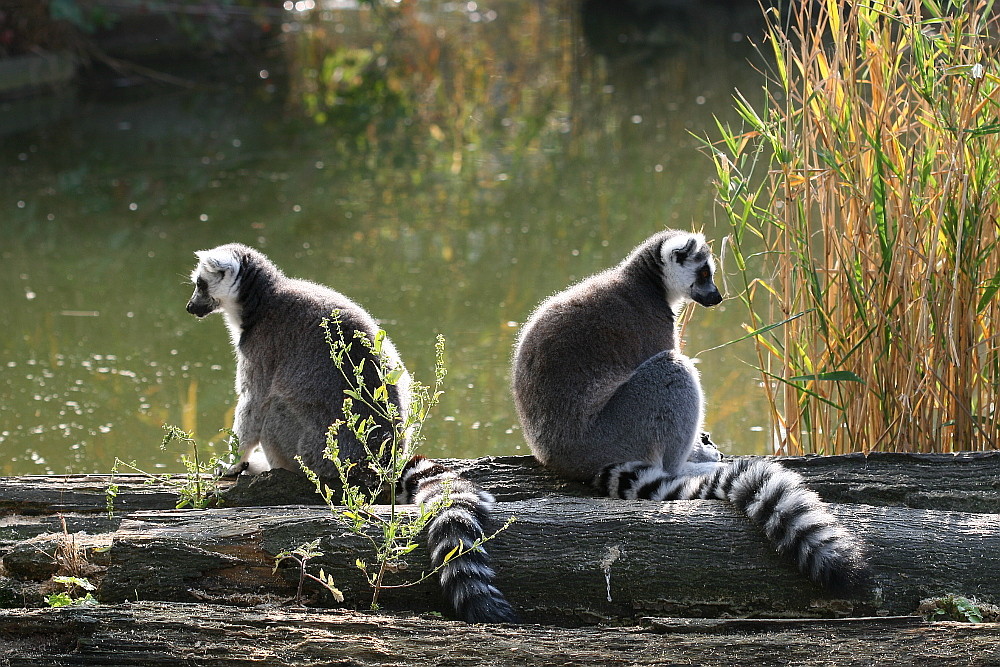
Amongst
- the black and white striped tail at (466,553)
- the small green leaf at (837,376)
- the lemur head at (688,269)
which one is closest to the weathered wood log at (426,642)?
the black and white striped tail at (466,553)

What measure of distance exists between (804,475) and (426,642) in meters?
1.67

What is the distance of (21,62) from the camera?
55.8 ft

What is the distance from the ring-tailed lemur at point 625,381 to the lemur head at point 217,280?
1.30 meters

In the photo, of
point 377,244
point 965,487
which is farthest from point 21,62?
point 965,487

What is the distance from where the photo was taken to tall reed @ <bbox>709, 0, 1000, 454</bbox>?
13.4 ft

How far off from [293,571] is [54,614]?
693mm

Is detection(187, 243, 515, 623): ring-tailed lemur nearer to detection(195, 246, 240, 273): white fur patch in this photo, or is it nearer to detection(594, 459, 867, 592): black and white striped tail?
detection(195, 246, 240, 273): white fur patch

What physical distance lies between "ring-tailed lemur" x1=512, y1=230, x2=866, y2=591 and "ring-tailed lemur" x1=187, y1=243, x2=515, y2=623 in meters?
0.51

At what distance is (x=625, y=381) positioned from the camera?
436 cm

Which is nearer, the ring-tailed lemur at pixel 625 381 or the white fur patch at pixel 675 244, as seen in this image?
the ring-tailed lemur at pixel 625 381

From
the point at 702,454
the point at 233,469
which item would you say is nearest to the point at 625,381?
the point at 702,454

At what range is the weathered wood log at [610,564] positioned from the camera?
3.19m

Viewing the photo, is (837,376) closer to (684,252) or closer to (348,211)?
(684,252)

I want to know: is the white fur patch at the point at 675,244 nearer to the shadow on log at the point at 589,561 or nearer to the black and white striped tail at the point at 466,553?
the shadow on log at the point at 589,561
